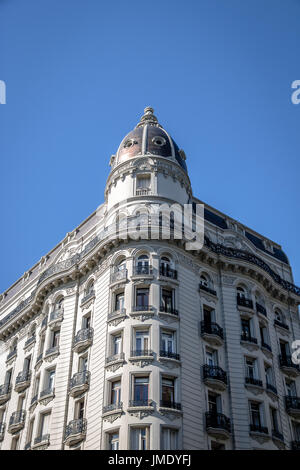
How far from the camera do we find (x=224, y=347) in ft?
131

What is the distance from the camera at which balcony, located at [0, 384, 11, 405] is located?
45844 millimetres

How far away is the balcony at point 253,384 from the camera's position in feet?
126

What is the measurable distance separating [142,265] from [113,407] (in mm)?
10186

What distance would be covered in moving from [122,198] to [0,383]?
1847 cm

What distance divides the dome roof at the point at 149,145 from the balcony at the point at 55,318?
1369 centimetres

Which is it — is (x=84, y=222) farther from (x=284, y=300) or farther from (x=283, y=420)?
(x=283, y=420)

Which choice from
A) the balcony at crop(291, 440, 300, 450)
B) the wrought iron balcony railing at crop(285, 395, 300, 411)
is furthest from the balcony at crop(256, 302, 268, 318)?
the balcony at crop(291, 440, 300, 450)

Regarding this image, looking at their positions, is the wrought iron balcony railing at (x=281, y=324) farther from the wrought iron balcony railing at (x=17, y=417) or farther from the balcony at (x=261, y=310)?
the wrought iron balcony railing at (x=17, y=417)

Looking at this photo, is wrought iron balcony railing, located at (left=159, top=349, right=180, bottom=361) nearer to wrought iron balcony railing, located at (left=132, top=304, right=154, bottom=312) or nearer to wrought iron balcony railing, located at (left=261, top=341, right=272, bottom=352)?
wrought iron balcony railing, located at (left=132, top=304, right=154, bottom=312)

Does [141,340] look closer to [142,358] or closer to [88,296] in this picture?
[142,358]

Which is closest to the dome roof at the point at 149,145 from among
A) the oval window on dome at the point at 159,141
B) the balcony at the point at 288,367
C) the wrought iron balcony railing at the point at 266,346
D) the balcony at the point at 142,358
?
the oval window on dome at the point at 159,141
